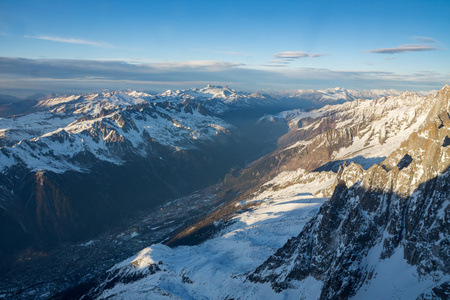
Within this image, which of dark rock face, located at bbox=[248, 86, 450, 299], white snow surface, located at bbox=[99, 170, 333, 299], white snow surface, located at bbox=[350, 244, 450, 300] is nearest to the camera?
white snow surface, located at bbox=[350, 244, 450, 300]

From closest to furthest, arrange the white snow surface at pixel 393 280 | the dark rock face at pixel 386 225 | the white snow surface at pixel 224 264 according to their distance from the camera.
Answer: the white snow surface at pixel 393 280
the dark rock face at pixel 386 225
the white snow surface at pixel 224 264

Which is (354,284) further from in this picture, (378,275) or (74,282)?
(74,282)

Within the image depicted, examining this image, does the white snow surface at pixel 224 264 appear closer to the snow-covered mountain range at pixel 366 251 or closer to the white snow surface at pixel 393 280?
the snow-covered mountain range at pixel 366 251

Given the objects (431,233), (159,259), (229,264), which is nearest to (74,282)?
(159,259)

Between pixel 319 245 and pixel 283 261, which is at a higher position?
pixel 319 245

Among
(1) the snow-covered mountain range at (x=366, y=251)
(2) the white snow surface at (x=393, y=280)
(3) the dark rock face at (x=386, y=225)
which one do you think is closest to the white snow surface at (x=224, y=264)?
(1) the snow-covered mountain range at (x=366, y=251)

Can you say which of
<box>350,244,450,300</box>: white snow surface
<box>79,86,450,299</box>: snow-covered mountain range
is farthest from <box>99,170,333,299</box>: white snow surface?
<box>350,244,450,300</box>: white snow surface

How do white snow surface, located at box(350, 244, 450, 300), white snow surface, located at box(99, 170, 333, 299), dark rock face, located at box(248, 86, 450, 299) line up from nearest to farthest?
white snow surface, located at box(350, 244, 450, 300), dark rock face, located at box(248, 86, 450, 299), white snow surface, located at box(99, 170, 333, 299)

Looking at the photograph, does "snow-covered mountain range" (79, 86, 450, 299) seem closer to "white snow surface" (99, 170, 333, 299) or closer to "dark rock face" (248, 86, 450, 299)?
"dark rock face" (248, 86, 450, 299)
